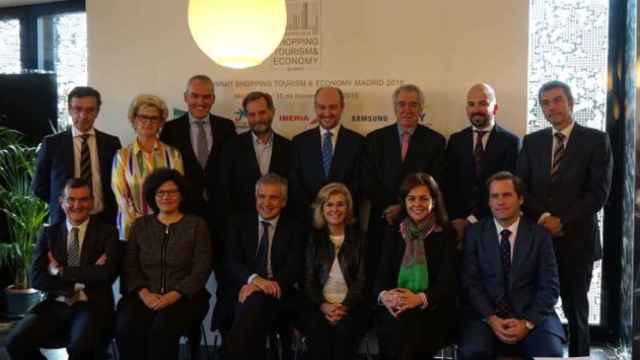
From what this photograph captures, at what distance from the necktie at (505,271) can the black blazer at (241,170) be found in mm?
1364

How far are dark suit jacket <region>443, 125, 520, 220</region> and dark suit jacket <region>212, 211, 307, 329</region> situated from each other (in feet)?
3.11

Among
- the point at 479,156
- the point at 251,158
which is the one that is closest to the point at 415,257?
A: the point at 479,156

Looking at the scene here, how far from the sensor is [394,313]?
351 centimetres

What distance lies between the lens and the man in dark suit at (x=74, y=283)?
11.7 ft

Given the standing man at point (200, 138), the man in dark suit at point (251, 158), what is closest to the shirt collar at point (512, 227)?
the man in dark suit at point (251, 158)

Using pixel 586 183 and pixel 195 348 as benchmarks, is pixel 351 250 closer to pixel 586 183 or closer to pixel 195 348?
pixel 195 348

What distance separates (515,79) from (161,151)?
2.24 metres

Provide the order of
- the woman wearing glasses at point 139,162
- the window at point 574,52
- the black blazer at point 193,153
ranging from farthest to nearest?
the window at point 574,52
the black blazer at point 193,153
the woman wearing glasses at point 139,162

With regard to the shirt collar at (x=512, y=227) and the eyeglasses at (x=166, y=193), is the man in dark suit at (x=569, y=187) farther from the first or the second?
the eyeglasses at (x=166, y=193)

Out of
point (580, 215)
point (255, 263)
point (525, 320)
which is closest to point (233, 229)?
point (255, 263)

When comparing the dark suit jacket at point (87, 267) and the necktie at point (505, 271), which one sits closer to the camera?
the necktie at point (505, 271)

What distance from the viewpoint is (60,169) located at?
13.2 feet

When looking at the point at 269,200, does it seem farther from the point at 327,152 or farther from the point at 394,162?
the point at 394,162

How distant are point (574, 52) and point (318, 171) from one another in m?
1.96
